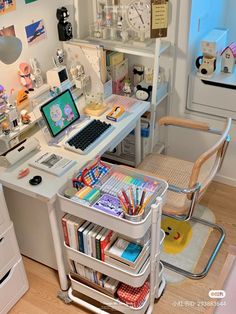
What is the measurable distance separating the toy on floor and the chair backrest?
1.61 ft

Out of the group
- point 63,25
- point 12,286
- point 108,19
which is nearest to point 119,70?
point 108,19

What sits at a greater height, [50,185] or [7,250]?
[50,185]

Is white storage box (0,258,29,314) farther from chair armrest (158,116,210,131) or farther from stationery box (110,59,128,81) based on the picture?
stationery box (110,59,128,81)

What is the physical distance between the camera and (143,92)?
239 centimetres

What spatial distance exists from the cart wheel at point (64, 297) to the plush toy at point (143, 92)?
1.21 m

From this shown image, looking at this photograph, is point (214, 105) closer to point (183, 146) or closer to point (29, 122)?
point (183, 146)

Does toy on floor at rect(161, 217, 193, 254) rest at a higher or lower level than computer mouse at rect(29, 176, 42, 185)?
lower

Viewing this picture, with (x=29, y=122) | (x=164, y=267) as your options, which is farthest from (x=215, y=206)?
(x=29, y=122)

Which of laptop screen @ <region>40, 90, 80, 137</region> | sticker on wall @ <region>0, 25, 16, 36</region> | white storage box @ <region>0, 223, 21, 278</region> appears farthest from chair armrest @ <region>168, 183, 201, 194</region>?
sticker on wall @ <region>0, 25, 16, 36</region>

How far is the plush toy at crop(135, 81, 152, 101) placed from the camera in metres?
2.39

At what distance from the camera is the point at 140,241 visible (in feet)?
5.35

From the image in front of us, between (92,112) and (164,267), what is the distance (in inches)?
37.2

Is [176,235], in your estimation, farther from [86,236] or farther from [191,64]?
[191,64]

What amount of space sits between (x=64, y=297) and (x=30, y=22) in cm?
147
